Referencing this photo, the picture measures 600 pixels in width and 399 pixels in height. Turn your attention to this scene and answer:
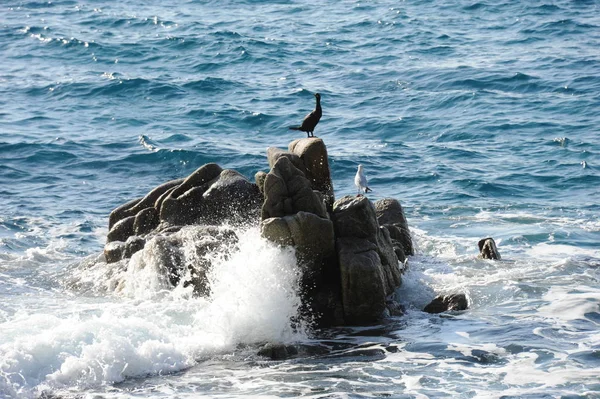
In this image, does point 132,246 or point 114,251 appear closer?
point 132,246

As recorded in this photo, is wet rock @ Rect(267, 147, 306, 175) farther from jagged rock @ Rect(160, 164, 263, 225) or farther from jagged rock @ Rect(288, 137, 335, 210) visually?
jagged rock @ Rect(160, 164, 263, 225)

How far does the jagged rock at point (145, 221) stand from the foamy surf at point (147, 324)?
52.2 inches

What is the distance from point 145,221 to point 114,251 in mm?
841

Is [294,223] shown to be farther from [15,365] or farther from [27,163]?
[27,163]

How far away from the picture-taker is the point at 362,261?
11.5 metres

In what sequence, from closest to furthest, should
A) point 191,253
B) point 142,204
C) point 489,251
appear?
point 191,253
point 489,251
point 142,204

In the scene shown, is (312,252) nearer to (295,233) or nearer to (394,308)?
(295,233)

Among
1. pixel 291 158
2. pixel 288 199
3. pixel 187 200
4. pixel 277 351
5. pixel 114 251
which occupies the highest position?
pixel 291 158

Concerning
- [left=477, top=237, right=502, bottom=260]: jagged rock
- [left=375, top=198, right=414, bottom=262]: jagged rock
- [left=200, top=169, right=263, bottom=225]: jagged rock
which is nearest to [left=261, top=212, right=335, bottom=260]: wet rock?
[left=200, top=169, right=263, bottom=225]: jagged rock

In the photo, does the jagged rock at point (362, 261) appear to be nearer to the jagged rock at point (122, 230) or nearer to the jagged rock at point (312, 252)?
the jagged rock at point (312, 252)

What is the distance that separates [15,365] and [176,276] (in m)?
3.01

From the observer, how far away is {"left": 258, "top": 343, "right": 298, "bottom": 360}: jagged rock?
10.4 m

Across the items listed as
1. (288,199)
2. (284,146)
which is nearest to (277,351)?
(288,199)

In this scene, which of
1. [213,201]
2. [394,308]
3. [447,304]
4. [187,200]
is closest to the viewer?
[394,308]
